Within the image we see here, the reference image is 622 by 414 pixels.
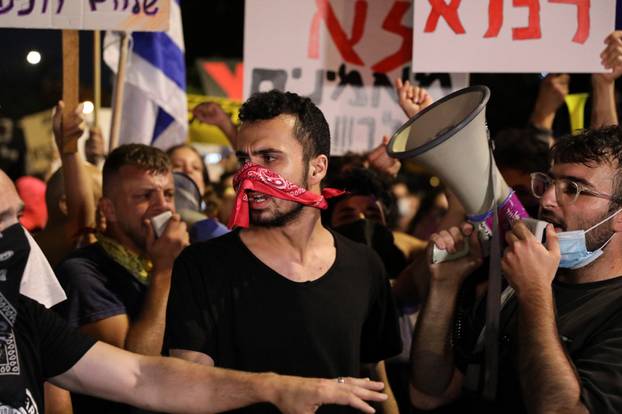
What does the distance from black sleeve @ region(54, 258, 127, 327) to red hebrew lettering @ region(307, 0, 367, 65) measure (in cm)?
174

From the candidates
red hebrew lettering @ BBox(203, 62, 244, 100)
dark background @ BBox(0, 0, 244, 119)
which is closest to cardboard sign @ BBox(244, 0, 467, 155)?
red hebrew lettering @ BBox(203, 62, 244, 100)

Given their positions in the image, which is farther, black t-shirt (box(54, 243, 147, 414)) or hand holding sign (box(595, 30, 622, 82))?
hand holding sign (box(595, 30, 622, 82))

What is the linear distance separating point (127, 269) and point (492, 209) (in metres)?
1.79

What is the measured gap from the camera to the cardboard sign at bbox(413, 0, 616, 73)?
4.42 m

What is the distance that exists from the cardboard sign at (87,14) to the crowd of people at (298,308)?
0.99 metres

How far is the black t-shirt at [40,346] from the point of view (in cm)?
297

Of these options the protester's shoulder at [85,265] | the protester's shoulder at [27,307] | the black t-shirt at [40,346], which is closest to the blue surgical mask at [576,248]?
the black t-shirt at [40,346]

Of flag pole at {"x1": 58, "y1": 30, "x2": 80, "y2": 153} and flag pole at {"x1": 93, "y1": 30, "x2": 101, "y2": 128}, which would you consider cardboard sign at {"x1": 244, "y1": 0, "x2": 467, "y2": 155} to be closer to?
→ flag pole at {"x1": 58, "y1": 30, "x2": 80, "y2": 153}

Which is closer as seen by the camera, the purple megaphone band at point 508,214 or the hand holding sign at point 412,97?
the purple megaphone band at point 508,214

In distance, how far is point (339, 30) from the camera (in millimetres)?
5176

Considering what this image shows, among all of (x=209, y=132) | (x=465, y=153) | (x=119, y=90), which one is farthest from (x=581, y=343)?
(x=209, y=132)

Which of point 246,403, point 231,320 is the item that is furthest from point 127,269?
point 246,403

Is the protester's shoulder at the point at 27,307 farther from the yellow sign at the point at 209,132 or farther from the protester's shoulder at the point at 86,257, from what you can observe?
the yellow sign at the point at 209,132

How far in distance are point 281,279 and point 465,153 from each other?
0.78 m
